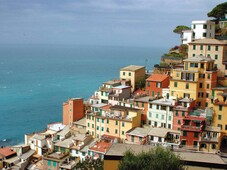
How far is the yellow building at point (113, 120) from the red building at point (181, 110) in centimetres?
482

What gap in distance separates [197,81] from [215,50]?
7.00 metres

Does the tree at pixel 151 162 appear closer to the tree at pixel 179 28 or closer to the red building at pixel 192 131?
the red building at pixel 192 131

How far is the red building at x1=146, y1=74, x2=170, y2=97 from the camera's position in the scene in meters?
46.4

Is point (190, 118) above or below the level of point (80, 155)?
above

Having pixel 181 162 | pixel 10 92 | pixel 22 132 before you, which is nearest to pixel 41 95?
pixel 10 92

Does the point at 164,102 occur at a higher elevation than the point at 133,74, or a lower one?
lower

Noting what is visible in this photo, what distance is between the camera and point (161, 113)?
40.8 meters

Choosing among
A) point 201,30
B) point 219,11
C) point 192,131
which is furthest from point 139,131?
point 219,11

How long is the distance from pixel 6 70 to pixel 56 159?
13229 centimetres

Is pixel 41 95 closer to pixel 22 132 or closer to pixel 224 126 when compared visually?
pixel 22 132

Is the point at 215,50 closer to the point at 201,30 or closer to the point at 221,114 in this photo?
the point at 221,114

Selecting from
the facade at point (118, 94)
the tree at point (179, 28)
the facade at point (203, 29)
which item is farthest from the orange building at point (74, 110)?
the tree at point (179, 28)

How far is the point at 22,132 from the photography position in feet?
208

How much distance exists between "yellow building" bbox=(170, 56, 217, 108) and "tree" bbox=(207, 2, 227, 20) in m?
28.9
